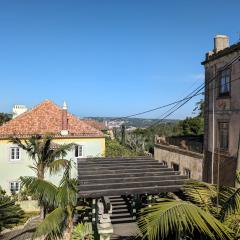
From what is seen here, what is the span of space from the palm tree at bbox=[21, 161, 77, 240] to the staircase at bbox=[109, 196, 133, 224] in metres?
4.59

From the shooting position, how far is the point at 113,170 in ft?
42.4

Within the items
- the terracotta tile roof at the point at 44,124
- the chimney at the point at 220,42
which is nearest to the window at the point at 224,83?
the chimney at the point at 220,42

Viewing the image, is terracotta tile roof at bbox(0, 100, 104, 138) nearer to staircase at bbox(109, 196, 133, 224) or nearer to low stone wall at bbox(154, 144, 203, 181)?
low stone wall at bbox(154, 144, 203, 181)

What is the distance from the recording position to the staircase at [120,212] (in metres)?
14.1

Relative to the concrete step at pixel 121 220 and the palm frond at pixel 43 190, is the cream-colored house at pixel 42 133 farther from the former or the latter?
the palm frond at pixel 43 190

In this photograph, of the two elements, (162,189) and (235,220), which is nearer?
(235,220)

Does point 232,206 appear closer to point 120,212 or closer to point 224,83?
point 120,212

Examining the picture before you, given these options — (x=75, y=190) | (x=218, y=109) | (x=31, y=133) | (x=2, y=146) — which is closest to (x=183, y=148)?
(x=218, y=109)

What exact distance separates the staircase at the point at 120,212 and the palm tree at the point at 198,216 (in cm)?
749

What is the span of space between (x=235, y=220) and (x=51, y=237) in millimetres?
5647

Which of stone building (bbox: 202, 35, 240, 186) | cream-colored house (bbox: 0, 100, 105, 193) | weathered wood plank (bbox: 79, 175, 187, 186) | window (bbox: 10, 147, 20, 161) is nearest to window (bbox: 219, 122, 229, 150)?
stone building (bbox: 202, 35, 240, 186)

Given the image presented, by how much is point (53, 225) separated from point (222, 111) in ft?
48.8

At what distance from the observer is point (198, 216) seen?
4770mm

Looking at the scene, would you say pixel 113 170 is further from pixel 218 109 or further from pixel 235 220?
pixel 218 109
